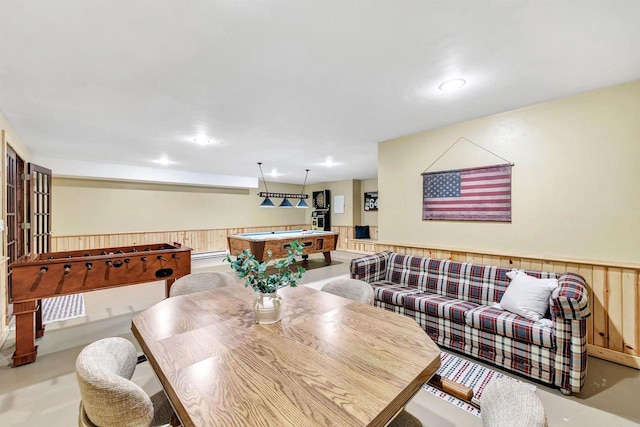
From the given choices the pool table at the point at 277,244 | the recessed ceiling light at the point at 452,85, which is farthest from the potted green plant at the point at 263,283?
the pool table at the point at 277,244

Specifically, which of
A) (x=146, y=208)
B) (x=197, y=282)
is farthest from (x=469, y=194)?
(x=146, y=208)

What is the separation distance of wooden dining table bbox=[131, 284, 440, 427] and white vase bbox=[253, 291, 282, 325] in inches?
2.0

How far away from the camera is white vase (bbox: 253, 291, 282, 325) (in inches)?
60.6

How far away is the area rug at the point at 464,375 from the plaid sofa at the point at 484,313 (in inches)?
4.3

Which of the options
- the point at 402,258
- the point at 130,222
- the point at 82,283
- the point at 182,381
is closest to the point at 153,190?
the point at 130,222

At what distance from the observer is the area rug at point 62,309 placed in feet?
11.5

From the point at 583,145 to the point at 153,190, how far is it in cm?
840

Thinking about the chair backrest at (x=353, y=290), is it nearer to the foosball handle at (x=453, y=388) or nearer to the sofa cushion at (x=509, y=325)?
the foosball handle at (x=453, y=388)

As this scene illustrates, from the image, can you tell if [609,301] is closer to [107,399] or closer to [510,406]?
[510,406]

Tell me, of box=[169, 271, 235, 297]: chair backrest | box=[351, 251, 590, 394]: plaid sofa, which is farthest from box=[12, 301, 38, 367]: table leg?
box=[351, 251, 590, 394]: plaid sofa

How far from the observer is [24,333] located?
246 cm

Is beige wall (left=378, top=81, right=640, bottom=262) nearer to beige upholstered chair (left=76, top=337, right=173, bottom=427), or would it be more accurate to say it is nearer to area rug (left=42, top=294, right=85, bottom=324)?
beige upholstered chair (left=76, top=337, right=173, bottom=427)

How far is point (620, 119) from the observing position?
242 cm

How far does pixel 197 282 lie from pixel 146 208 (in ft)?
20.0
